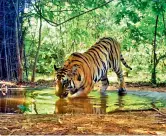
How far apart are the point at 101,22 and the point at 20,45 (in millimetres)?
4934

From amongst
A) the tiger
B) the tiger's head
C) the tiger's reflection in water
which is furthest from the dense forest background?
the tiger's reflection in water

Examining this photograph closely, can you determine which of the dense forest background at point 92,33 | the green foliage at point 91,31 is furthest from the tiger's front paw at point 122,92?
the green foliage at point 91,31

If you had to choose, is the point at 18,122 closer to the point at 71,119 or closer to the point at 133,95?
the point at 71,119

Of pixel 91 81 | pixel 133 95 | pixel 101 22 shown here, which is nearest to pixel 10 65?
pixel 91 81

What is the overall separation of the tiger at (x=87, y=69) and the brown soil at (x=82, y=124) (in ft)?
8.68

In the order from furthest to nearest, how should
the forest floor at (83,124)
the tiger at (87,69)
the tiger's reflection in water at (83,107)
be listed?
the tiger at (87,69) < the tiger's reflection in water at (83,107) < the forest floor at (83,124)

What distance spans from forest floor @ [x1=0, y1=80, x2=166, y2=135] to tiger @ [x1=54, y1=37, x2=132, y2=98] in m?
2.65

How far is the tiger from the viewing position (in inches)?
274

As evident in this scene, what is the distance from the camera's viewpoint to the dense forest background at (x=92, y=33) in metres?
10.5

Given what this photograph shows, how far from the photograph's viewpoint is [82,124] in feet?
12.3

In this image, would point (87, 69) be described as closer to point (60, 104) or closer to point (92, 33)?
point (60, 104)

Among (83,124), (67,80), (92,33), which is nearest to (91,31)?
(92,33)

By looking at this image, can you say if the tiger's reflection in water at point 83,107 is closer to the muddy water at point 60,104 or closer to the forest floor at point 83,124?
the muddy water at point 60,104

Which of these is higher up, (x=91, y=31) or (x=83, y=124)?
(x=91, y=31)
